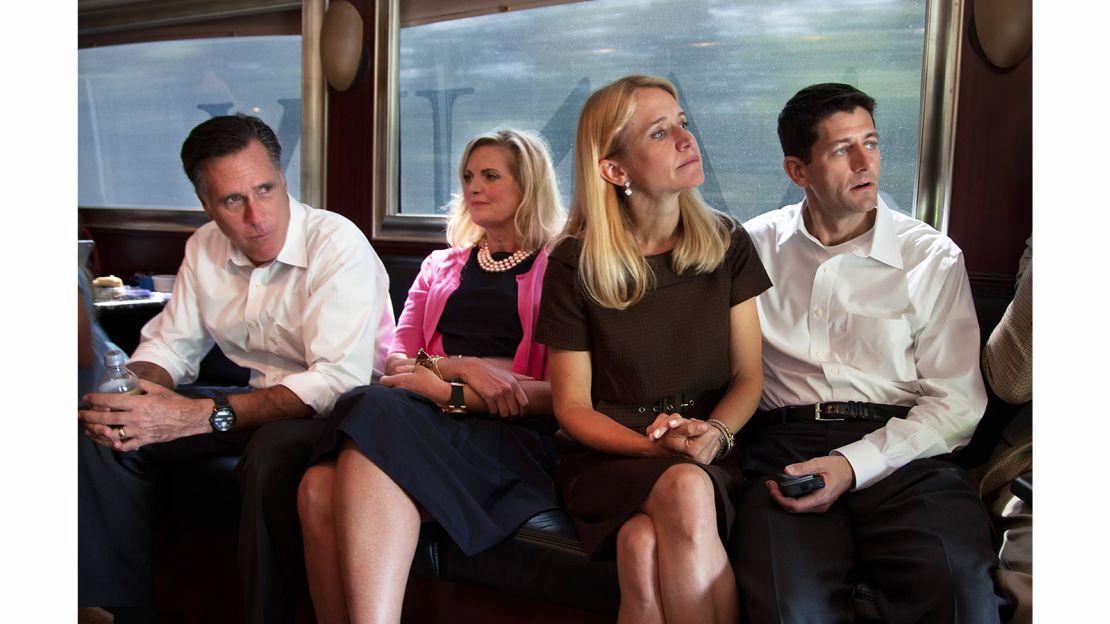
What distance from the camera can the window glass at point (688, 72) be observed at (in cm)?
256

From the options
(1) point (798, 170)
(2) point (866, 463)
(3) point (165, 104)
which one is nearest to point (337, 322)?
(1) point (798, 170)

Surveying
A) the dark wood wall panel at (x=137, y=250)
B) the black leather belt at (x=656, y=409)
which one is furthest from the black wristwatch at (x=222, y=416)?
the dark wood wall panel at (x=137, y=250)

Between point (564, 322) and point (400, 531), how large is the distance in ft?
1.74

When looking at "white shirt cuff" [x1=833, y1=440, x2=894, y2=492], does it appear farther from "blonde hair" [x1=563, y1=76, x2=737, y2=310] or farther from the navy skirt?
the navy skirt

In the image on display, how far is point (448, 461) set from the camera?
6.28 feet

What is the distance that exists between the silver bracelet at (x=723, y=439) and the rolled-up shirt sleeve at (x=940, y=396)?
7.8 inches

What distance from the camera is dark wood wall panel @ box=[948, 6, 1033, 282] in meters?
2.37

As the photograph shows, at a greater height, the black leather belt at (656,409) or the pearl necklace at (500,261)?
the pearl necklace at (500,261)

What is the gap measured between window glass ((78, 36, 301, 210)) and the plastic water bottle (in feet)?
5.75

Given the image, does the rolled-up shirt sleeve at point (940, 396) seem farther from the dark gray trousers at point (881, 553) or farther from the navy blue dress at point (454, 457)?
the navy blue dress at point (454, 457)

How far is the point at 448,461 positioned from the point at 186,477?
762 mm

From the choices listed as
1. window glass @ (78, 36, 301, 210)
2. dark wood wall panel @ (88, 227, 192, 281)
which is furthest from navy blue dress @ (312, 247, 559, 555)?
dark wood wall panel @ (88, 227, 192, 281)

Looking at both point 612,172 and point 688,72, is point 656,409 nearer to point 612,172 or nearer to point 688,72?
point 612,172

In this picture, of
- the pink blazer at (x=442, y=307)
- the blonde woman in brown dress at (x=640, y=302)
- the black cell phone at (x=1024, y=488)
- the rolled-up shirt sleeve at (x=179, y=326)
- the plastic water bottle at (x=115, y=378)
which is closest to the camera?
the black cell phone at (x=1024, y=488)
